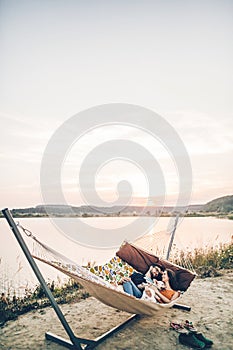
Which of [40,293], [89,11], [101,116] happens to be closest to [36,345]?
[40,293]

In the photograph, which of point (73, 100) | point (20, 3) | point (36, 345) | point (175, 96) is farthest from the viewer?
point (175, 96)

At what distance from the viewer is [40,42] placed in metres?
2.64

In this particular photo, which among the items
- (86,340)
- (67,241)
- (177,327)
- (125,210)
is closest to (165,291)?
(177,327)

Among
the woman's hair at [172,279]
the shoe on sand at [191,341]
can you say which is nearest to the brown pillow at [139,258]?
the woman's hair at [172,279]

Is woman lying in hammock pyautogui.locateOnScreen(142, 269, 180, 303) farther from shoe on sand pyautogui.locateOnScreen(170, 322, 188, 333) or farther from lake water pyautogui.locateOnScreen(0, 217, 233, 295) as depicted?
lake water pyautogui.locateOnScreen(0, 217, 233, 295)

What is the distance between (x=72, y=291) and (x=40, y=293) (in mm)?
259

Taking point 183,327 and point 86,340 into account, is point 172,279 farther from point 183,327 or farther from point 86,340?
point 86,340

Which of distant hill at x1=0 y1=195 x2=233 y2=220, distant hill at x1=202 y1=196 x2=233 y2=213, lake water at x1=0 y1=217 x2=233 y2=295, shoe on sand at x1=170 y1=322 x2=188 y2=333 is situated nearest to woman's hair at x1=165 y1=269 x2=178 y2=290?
shoe on sand at x1=170 y1=322 x2=188 y2=333

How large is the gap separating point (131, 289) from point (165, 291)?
23 cm

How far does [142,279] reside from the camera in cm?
237

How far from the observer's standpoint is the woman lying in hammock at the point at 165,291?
7.17ft

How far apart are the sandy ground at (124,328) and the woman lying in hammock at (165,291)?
0.58 feet

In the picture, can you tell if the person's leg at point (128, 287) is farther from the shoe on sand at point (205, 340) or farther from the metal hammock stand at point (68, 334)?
the shoe on sand at point (205, 340)

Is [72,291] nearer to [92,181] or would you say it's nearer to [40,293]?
[40,293]
